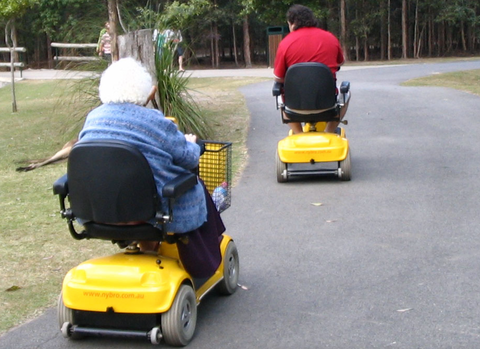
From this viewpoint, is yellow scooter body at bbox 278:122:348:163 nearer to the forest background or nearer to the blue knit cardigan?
the blue knit cardigan

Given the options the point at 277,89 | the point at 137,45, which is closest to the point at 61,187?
the point at 277,89

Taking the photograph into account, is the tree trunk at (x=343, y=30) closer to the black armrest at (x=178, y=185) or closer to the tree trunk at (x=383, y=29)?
the tree trunk at (x=383, y=29)

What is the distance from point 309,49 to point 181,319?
4792mm

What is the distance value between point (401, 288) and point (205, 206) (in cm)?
150

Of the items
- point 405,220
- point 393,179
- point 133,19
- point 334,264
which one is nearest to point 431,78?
point 133,19

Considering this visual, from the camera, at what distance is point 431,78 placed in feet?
64.7

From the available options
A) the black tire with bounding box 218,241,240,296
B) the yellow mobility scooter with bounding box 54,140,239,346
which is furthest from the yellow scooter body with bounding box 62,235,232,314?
the black tire with bounding box 218,241,240,296

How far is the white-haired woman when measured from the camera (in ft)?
12.8

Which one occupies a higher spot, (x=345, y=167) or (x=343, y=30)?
(x=343, y=30)

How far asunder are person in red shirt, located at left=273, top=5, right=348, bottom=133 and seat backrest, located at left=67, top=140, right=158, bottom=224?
460cm

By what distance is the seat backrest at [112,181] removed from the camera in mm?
3797

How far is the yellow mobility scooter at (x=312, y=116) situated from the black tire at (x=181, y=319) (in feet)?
12.9

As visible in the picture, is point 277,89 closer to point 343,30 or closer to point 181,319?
point 181,319

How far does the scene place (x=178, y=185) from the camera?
→ 153 inches
